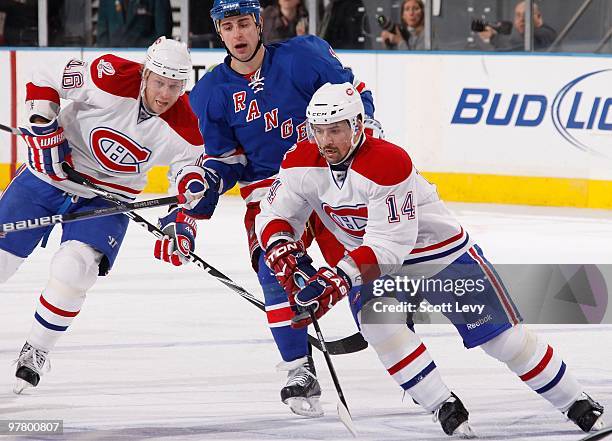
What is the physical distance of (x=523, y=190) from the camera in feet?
23.8

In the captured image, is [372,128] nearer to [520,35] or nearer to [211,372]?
[211,372]

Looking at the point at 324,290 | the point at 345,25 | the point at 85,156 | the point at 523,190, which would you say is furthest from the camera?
the point at 345,25

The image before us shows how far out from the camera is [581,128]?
700 cm

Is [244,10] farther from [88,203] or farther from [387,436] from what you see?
[387,436]

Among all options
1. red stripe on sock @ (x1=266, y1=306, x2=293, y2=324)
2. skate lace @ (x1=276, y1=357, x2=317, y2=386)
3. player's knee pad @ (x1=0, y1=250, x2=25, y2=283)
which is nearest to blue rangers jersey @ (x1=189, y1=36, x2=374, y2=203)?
red stripe on sock @ (x1=266, y1=306, x2=293, y2=324)

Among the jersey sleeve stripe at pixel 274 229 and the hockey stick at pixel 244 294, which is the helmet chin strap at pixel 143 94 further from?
the jersey sleeve stripe at pixel 274 229

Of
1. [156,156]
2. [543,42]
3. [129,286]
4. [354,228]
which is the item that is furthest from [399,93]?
[354,228]

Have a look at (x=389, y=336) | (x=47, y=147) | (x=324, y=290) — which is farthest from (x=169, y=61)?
(x=389, y=336)

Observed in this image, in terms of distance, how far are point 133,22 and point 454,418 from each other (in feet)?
18.7

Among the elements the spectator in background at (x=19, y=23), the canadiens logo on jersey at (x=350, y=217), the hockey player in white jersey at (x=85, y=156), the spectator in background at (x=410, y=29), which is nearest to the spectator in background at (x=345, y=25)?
the spectator in background at (x=410, y=29)

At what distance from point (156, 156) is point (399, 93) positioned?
155 inches

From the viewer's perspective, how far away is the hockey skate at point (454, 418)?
313cm

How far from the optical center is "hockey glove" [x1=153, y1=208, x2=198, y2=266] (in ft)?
12.1

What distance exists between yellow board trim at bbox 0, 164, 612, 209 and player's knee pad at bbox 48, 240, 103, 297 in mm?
3964
